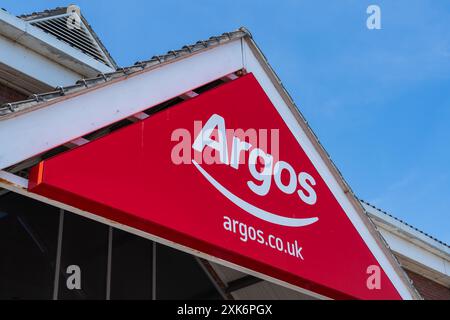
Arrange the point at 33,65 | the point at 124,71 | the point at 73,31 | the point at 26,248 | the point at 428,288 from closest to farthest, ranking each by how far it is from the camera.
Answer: the point at 124,71 < the point at 26,248 < the point at 33,65 < the point at 73,31 < the point at 428,288

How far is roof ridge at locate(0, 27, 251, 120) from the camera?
233 inches

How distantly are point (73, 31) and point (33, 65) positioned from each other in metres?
1.96

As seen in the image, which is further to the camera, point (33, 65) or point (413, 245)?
point (413, 245)

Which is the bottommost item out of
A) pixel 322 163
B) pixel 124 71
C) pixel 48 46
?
pixel 124 71

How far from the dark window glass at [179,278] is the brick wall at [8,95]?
318 centimetres

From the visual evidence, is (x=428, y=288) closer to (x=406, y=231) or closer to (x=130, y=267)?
(x=406, y=231)

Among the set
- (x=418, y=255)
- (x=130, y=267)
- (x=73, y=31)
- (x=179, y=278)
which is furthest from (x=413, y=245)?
(x=73, y=31)

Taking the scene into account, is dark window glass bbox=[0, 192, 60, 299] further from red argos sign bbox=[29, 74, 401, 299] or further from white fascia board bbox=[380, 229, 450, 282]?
white fascia board bbox=[380, 229, 450, 282]

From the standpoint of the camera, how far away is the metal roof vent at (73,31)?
1065 cm

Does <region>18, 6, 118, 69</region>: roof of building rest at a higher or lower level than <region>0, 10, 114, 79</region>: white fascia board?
higher

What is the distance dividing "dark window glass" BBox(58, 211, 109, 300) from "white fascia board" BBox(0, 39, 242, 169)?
2819 mm

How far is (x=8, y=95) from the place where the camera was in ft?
30.6

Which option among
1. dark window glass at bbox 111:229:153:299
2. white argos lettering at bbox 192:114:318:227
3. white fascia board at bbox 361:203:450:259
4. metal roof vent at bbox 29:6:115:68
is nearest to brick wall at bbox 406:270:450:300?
white fascia board at bbox 361:203:450:259
